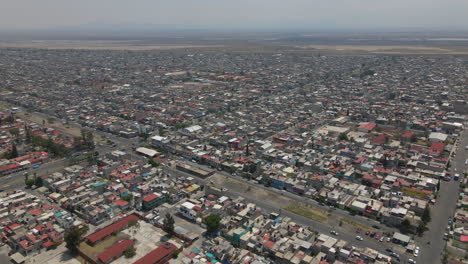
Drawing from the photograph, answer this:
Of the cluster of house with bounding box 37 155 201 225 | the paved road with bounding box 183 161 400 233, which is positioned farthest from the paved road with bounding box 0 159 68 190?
the paved road with bounding box 183 161 400 233

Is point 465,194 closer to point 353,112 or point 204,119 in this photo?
point 353,112

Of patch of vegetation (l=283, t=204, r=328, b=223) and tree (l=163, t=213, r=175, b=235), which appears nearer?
tree (l=163, t=213, r=175, b=235)

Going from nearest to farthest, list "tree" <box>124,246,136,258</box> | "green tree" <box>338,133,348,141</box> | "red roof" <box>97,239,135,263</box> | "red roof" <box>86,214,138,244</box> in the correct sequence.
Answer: "red roof" <box>97,239,135,263</box> < "tree" <box>124,246,136,258</box> < "red roof" <box>86,214,138,244</box> < "green tree" <box>338,133,348,141</box>

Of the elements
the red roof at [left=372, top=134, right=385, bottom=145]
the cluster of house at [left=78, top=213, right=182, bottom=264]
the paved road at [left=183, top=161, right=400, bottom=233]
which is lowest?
the paved road at [left=183, top=161, right=400, bottom=233]

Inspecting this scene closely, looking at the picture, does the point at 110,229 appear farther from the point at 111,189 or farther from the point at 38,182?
the point at 38,182

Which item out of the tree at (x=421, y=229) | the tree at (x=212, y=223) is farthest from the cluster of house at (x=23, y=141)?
the tree at (x=421, y=229)

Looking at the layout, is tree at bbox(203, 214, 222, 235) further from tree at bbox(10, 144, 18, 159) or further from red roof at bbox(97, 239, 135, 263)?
tree at bbox(10, 144, 18, 159)
